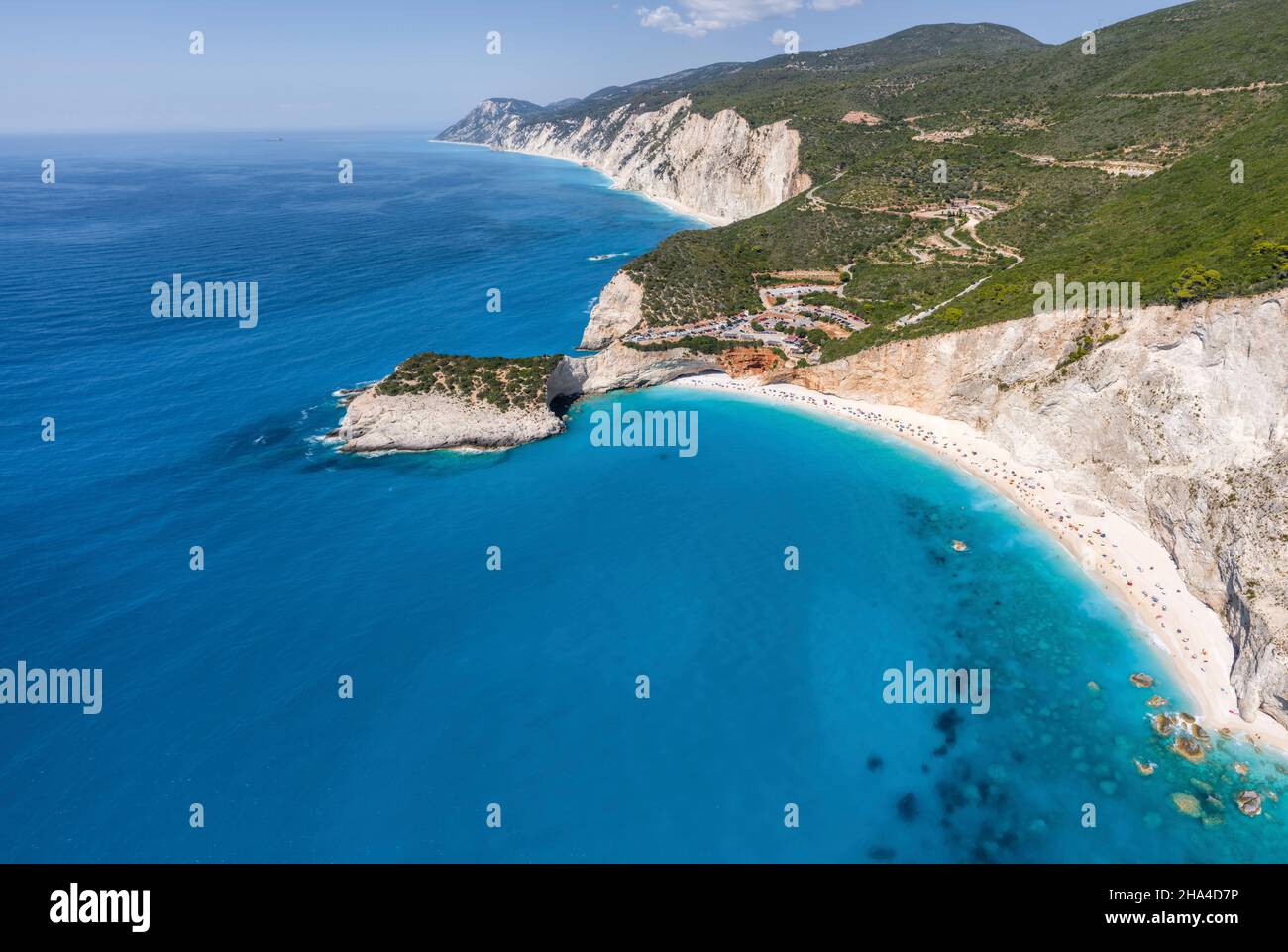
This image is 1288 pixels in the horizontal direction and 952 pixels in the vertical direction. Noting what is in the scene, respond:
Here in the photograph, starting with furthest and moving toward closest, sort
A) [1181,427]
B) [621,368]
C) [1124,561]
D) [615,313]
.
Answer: [615,313] → [621,368] → [1124,561] → [1181,427]

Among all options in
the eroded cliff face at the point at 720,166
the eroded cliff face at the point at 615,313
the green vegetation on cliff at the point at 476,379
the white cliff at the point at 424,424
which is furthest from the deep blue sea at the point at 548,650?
the eroded cliff face at the point at 720,166

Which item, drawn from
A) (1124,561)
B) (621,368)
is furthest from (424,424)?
(1124,561)

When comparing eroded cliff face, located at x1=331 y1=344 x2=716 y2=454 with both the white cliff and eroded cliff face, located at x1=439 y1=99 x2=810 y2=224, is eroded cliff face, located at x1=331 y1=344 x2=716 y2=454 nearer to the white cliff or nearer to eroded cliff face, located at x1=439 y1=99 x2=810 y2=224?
the white cliff

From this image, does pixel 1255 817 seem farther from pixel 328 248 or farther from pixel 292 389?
pixel 328 248

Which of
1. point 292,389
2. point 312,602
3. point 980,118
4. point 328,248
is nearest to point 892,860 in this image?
point 312,602

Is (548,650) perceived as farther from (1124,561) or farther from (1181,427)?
(1181,427)
